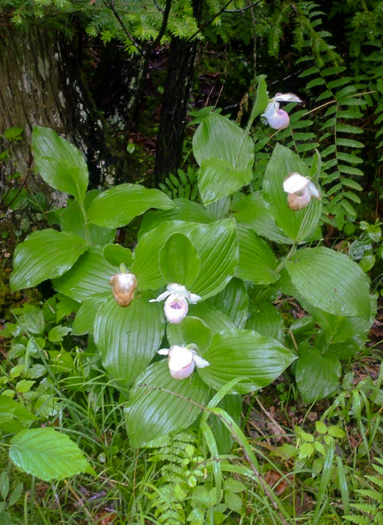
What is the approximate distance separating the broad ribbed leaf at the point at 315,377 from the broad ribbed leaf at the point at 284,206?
21.6 inches

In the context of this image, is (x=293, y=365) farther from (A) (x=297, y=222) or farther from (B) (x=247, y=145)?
(B) (x=247, y=145)

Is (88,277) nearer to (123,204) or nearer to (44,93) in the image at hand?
(123,204)

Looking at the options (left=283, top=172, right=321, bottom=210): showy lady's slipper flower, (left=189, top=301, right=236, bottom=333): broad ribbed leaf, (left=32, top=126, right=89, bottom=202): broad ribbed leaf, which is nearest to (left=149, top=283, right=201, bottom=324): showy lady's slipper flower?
(left=189, top=301, right=236, bottom=333): broad ribbed leaf

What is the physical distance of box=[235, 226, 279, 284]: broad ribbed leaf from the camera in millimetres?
1712

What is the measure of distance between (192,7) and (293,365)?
155 centimetres

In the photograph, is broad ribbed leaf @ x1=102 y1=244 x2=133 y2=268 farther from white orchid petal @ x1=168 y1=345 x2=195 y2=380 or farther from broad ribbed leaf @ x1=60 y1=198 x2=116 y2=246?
white orchid petal @ x1=168 y1=345 x2=195 y2=380

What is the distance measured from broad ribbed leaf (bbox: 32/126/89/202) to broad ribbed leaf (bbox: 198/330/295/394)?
32.8 inches

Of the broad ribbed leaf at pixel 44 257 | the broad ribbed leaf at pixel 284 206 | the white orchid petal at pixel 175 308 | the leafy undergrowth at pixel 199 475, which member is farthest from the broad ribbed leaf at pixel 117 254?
the broad ribbed leaf at pixel 284 206

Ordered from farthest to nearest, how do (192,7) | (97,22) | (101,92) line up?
(101,92) < (192,7) < (97,22)

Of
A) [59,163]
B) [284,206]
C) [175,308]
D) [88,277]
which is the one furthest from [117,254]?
[284,206]

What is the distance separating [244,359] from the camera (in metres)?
1.53

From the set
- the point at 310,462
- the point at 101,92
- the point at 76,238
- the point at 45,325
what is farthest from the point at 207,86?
the point at 310,462

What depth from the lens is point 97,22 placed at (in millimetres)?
1661

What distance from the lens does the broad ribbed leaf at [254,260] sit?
1712 mm
